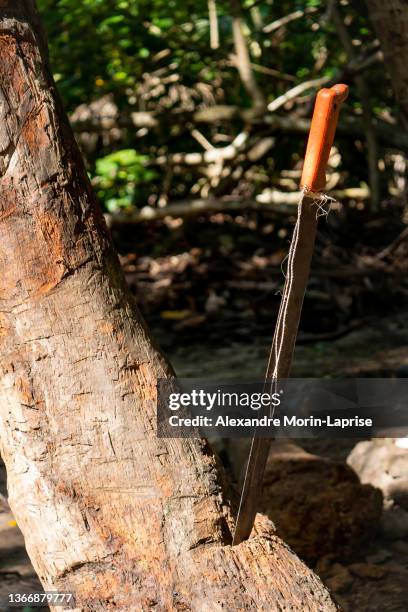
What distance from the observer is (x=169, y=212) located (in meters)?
6.04

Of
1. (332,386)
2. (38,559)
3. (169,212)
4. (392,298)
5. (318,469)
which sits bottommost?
(38,559)

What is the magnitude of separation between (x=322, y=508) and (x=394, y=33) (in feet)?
6.77

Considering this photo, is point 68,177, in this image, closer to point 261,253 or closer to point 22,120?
point 22,120

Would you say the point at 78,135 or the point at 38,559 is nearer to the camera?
the point at 38,559

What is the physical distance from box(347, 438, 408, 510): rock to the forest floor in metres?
0.23

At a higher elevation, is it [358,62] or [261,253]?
[358,62]

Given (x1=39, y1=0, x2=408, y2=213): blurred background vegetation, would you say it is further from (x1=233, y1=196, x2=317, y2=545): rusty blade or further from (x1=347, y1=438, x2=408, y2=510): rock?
(x1=233, y1=196, x2=317, y2=545): rusty blade

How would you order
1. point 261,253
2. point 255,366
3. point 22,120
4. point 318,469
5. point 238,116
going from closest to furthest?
1. point 22,120
2. point 318,469
3. point 255,366
4. point 238,116
5. point 261,253

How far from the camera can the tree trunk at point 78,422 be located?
177 cm

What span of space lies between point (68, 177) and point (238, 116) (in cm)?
463

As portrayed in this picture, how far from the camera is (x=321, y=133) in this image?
161 cm

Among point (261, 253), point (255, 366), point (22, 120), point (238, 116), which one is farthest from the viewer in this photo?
point (261, 253)

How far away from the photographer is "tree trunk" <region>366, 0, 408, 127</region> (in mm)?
3576

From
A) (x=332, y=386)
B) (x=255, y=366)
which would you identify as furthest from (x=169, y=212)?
(x=332, y=386)
